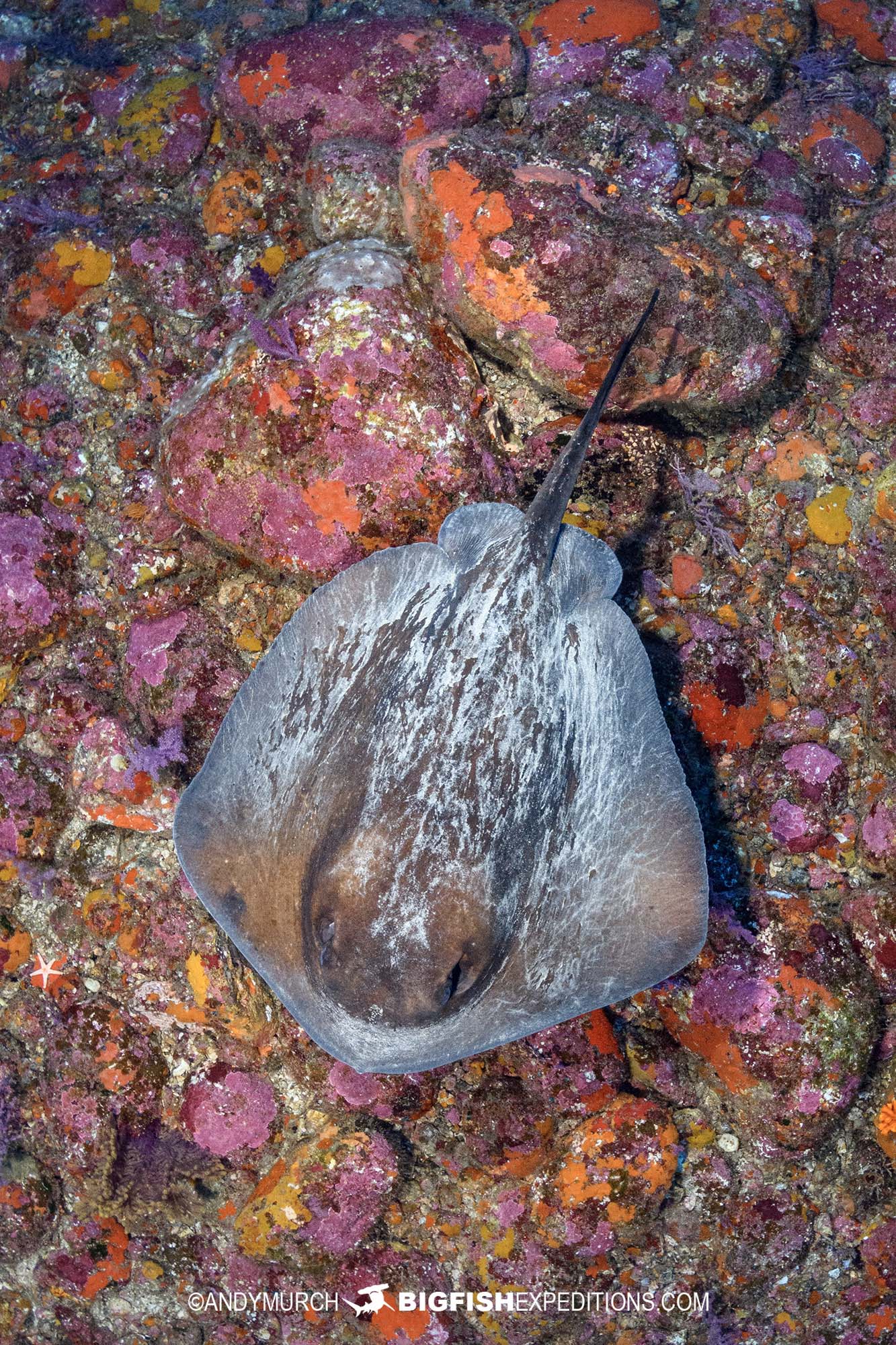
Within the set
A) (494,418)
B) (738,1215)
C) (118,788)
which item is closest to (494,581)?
(494,418)

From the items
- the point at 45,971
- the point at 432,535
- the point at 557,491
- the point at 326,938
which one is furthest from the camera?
the point at 45,971

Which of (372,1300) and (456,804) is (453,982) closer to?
(456,804)

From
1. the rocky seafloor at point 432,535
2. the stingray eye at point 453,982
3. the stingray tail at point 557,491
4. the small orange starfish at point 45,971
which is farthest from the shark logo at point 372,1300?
the stingray tail at point 557,491

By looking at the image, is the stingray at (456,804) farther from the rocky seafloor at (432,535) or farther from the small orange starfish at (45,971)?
the small orange starfish at (45,971)

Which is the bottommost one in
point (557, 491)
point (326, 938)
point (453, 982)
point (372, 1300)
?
point (372, 1300)

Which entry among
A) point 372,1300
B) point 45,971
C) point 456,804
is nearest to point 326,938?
point 456,804

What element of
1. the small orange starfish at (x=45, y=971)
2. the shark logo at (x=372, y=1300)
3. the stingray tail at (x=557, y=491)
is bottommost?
the shark logo at (x=372, y=1300)
